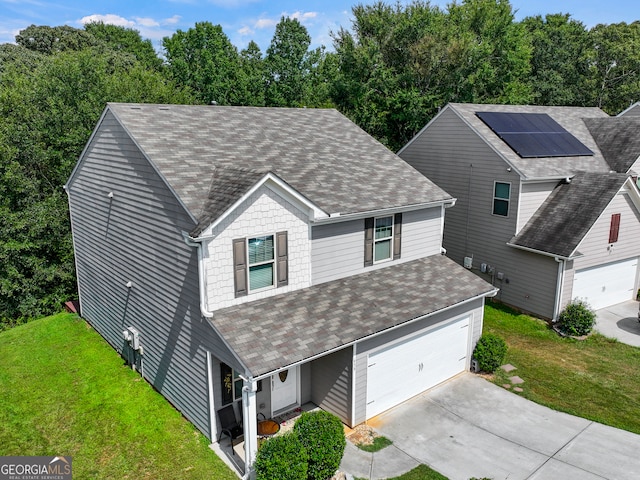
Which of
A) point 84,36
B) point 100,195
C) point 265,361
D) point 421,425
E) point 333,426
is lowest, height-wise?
point 421,425

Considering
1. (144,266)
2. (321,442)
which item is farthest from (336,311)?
(144,266)

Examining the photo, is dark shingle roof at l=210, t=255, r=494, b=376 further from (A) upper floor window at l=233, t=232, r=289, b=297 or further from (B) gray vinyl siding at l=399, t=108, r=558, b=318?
(B) gray vinyl siding at l=399, t=108, r=558, b=318

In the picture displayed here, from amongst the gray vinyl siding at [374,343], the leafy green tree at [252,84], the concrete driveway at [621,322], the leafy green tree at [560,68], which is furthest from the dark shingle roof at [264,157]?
the leafy green tree at [560,68]

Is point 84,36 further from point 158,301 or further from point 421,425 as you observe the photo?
point 421,425

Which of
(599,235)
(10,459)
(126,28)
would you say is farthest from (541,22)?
(10,459)

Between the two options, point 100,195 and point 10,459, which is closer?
point 10,459
